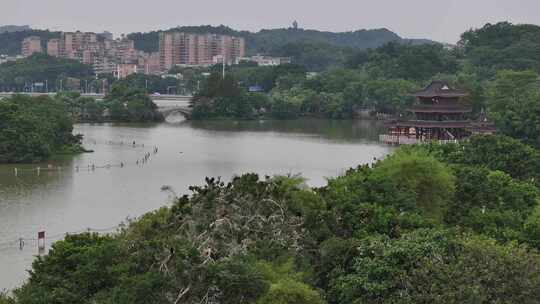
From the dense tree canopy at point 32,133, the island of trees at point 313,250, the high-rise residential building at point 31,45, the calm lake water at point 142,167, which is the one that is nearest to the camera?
the island of trees at point 313,250

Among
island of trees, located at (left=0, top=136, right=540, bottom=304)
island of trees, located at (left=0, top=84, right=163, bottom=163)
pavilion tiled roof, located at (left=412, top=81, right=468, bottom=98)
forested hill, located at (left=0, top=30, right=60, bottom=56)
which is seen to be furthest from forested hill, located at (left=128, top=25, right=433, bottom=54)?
island of trees, located at (left=0, top=136, right=540, bottom=304)

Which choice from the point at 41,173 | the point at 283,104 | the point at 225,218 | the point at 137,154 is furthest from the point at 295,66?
the point at 225,218

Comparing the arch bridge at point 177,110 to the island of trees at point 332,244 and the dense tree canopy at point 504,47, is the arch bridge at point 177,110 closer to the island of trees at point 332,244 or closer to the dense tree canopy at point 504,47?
the dense tree canopy at point 504,47

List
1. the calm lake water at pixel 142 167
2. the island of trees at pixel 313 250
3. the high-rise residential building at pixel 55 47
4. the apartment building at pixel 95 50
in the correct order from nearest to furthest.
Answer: the island of trees at pixel 313 250
the calm lake water at pixel 142 167
the apartment building at pixel 95 50
the high-rise residential building at pixel 55 47

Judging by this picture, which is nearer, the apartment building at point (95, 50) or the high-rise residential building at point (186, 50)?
the apartment building at point (95, 50)

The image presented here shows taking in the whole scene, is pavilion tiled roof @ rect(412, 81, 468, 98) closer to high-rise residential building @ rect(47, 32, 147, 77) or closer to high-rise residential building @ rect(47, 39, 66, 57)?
high-rise residential building @ rect(47, 32, 147, 77)

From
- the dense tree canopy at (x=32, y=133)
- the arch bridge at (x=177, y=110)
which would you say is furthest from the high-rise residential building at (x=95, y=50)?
the dense tree canopy at (x=32, y=133)

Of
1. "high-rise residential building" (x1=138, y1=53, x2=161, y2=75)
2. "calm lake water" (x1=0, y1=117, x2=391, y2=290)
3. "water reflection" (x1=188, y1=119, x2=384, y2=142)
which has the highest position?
"high-rise residential building" (x1=138, y1=53, x2=161, y2=75)
